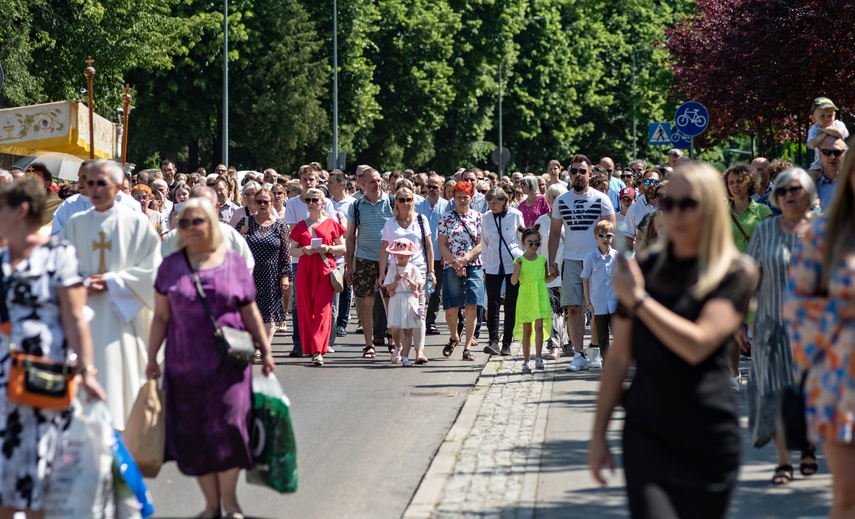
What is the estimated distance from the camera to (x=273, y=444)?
7.45 m

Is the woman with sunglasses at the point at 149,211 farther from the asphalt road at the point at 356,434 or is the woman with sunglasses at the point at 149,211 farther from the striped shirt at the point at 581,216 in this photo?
the striped shirt at the point at 581,216

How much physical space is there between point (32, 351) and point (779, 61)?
69.6 feet

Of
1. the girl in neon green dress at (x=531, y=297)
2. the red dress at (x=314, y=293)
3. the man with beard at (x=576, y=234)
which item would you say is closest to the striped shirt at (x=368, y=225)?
the red dress at (x=314, y=293)

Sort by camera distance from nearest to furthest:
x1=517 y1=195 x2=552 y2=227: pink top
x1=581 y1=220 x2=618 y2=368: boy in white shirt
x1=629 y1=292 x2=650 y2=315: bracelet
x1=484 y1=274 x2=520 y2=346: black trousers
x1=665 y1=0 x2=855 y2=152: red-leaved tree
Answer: x1=629 y1=292 x2=650 y2=315: bracelet → x1=581 y1=220 x2=618 y2=368: boy in white shirt → x1=484 y1=274 x2=520 y2=346: black trousers → x1=517 y1=195 x2=552 y2=227: pink top → x1=665 y1=0 x2=855 y2=152: red-leaved tree

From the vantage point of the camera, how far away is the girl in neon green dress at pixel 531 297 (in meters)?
14.5

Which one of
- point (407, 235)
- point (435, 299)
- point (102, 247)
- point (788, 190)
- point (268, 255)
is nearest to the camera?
point (788, 190)

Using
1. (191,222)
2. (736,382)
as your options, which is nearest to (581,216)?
(736,382)

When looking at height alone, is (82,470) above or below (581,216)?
below

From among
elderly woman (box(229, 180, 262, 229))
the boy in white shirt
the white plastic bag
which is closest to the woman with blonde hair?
the white plastic bag

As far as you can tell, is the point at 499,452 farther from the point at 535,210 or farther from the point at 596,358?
the point at 535,210

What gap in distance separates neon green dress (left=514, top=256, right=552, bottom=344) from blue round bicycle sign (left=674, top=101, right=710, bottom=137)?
8.59m

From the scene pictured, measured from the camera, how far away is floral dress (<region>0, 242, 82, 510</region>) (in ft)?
20.9

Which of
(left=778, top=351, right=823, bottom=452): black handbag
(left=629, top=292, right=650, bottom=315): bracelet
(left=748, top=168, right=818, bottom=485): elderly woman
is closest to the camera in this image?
(left=629, top=292, right=650, bottom=315): bracelet

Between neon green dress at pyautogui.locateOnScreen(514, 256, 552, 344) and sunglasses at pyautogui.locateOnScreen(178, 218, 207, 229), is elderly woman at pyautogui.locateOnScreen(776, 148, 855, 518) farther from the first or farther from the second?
neon green dress at pyautogui.locateOnScreen(514, 256, 552, 344)
